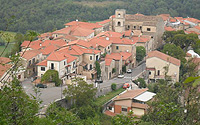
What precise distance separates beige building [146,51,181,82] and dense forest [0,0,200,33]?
30.9 metres

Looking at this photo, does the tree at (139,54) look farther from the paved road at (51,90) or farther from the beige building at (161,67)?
the beige building at (161,67)

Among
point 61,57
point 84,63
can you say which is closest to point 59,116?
point 61,57

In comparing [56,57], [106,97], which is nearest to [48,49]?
[56,57]

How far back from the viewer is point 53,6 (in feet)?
277

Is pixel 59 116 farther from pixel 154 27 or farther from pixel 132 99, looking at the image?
pixel 154 27

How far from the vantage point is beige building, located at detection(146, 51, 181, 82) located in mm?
38094

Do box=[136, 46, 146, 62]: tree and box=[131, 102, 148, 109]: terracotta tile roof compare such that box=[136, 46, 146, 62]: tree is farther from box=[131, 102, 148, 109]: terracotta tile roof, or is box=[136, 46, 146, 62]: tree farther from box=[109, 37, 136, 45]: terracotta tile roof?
box=[131, 102, 148, 109]: terracotta tile roof

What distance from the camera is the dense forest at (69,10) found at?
7425cm

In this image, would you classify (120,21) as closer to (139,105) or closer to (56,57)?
(56,57)

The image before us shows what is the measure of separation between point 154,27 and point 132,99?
23323 mm

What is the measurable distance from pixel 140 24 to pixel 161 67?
608 inches

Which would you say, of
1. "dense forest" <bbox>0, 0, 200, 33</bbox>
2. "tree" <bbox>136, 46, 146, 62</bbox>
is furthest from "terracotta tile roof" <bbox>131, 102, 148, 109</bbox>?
"dense forest" <bbox>0, 0, 200, 33</bbox>

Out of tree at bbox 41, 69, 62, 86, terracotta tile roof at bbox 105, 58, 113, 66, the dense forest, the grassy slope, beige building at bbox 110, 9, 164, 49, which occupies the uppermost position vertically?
the dense forest

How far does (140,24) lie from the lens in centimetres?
5297
